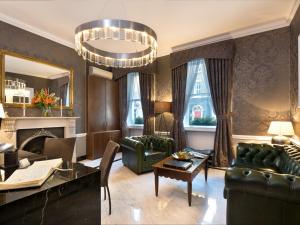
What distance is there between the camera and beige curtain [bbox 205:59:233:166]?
410 centimetres

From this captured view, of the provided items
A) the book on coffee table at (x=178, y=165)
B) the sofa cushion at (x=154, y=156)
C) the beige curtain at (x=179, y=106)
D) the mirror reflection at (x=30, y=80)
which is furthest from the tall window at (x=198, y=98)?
the mirror reflection at (x=30, y=80)

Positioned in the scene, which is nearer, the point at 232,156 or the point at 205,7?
the point at 205,7

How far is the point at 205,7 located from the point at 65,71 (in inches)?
139

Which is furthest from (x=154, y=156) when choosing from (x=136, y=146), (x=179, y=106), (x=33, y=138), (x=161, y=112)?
(x=33, y=138)

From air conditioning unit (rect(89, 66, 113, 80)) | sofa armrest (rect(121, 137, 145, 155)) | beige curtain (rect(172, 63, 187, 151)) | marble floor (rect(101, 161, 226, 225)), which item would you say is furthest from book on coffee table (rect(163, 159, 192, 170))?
air conditioning unit (rect(89, 66, 113, 80))

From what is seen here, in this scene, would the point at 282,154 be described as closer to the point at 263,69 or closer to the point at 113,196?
the point at 263,69

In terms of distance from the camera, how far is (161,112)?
471 cm

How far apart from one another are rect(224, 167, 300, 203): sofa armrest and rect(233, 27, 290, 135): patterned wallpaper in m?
2.69

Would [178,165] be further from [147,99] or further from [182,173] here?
[147,99]

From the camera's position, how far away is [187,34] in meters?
4.14

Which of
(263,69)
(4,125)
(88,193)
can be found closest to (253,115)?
(263,69)

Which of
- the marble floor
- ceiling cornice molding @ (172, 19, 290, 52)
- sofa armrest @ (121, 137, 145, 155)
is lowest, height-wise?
the marble floor

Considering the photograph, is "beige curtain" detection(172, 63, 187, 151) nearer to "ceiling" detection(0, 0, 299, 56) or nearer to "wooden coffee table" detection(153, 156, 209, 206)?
"ceiling" detection(0, 0, 299, 56)

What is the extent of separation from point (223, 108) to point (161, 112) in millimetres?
1541
